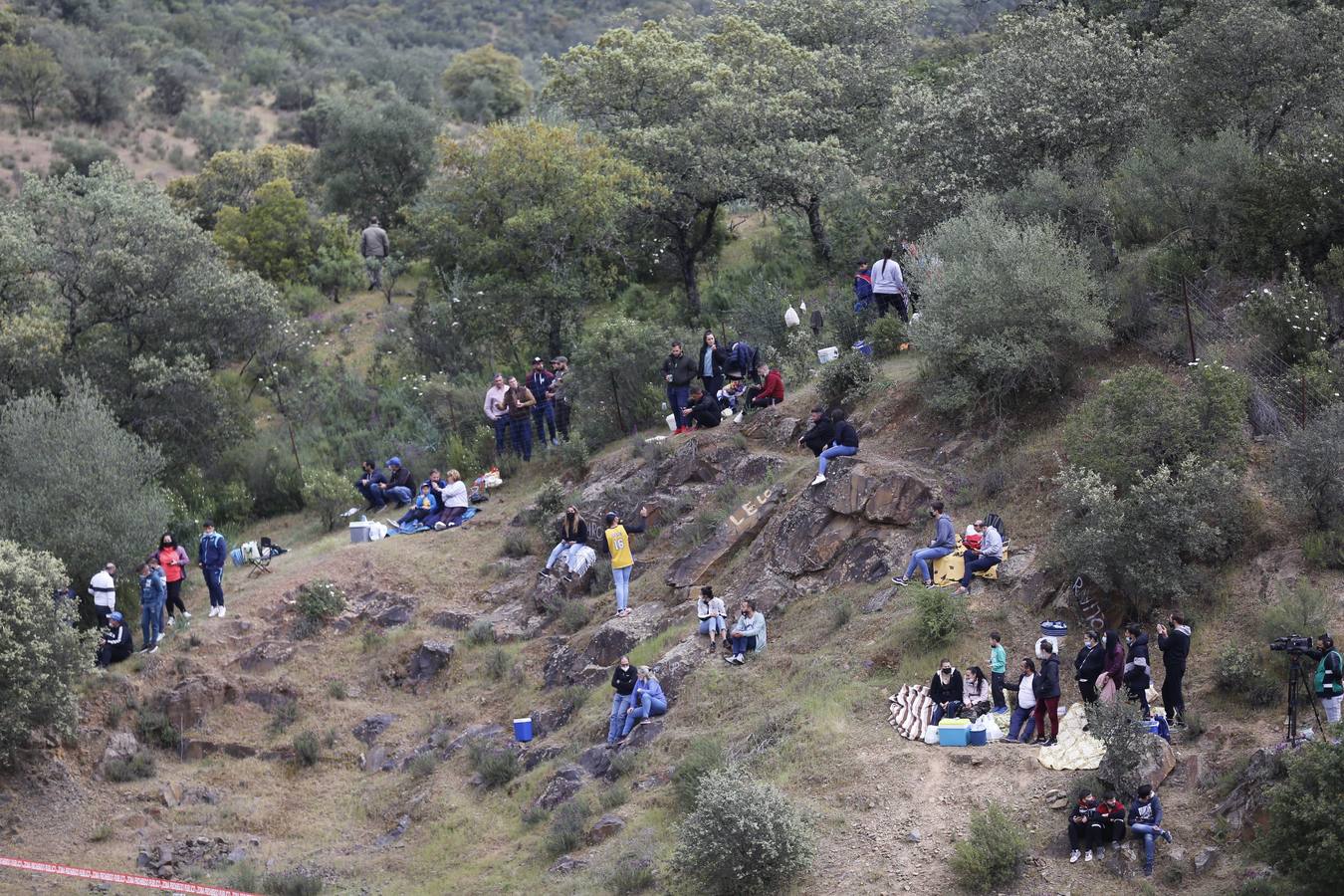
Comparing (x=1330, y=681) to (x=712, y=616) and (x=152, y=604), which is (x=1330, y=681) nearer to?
(x=712, y=616)

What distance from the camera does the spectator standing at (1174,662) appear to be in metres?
16.0

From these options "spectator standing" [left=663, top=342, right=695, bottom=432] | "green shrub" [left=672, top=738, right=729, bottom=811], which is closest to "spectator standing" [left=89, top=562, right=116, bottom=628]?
"spectator standing" [left=663, top=342, right=695, bottom=432]

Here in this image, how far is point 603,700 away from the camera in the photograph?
2111 centimetres

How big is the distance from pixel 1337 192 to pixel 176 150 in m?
45.2

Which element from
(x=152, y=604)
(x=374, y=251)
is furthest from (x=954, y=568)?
(x=374, y=251)

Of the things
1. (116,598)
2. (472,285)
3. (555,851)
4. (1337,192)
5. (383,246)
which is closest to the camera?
(555,851)

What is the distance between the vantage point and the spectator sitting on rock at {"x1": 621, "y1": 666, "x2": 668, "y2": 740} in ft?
64.5

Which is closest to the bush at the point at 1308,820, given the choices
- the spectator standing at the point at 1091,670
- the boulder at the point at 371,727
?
the spectator standing at the point at 1091,670

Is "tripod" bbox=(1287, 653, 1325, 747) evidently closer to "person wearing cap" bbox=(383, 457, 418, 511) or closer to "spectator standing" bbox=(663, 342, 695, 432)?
"spectator standing" bbox=(663, 342, 695, 432)

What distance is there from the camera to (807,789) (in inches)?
663

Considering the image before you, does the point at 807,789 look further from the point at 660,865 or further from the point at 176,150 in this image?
the point at 176,150

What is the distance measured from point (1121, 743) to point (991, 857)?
1.61 meters

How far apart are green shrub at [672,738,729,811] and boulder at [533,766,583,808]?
166cm

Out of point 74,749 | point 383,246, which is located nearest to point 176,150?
point 383,246
